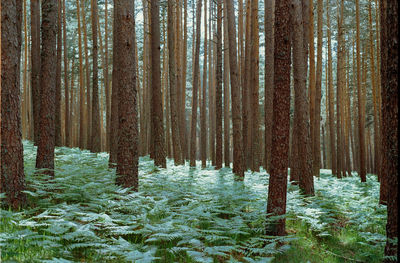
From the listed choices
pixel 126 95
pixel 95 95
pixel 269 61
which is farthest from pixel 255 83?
pixel 126 95

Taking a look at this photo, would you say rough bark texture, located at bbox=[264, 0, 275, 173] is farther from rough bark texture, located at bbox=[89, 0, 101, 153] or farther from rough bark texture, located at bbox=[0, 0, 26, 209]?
rough bark texture, located at bbox=[0, 0, 26, 209]

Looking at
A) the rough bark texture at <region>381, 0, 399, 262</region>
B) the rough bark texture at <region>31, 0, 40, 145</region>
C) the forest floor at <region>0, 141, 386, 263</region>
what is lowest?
the forest floor at <region>0, 141, 386, 263</region>

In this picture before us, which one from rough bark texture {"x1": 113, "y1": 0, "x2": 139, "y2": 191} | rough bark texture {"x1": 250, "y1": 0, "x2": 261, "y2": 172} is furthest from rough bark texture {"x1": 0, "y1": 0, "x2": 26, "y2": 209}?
rough bark texture {"x1": 250, "y1": 0, "x2": 261, "y2": 172}

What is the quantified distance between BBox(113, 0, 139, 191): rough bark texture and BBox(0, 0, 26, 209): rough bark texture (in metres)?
2.01

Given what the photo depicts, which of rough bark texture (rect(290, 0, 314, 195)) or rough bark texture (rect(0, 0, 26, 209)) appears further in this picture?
rough bark texture (rect(290, 0, 314, 195))

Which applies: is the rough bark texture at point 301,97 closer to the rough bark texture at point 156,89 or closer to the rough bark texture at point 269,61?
the rough bark texture at point 269,61

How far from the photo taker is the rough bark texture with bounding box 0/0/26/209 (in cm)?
507

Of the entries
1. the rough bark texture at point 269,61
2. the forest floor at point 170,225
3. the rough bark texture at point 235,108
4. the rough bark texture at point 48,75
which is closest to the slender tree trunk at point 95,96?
the forest floor at point 170,225

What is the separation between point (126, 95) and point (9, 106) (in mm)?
2216

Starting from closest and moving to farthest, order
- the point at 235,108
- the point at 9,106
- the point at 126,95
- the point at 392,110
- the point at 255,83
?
the point at 392,110 → the point at 9,106 → the point at 126,95 → the point at 235,108 → the point at 255,83

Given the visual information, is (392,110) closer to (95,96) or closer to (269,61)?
(269,61)

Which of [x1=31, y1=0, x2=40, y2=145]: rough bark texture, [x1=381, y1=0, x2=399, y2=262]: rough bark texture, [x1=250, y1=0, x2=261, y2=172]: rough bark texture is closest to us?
[x1=381, y1=0, x2=399, y2=262]: rough bark texture

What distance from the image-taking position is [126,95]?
6.81 meters

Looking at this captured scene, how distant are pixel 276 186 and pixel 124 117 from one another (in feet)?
10.7
